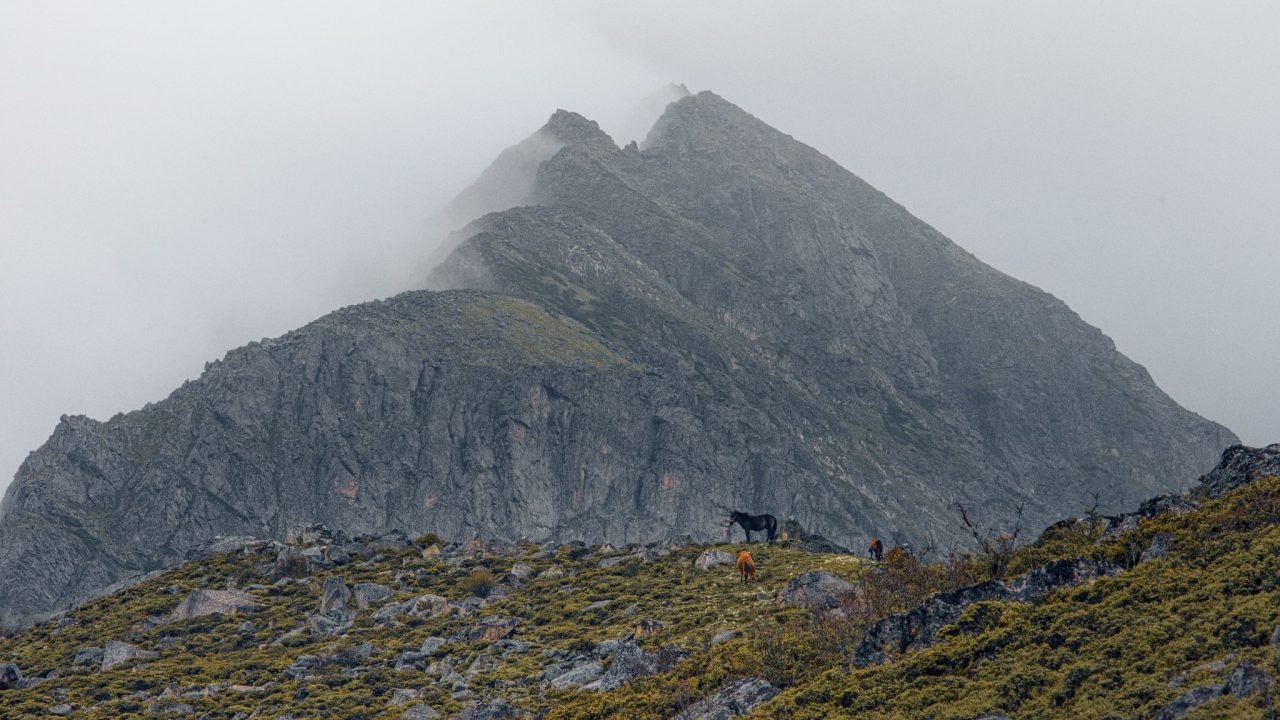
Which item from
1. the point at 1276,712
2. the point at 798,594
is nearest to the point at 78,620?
the point at 798,594

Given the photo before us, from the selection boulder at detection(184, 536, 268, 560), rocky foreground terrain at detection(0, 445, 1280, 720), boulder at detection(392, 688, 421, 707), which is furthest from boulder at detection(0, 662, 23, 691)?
boulder at detection(184, 536, 268, 560)

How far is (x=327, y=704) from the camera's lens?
5503 centimetres

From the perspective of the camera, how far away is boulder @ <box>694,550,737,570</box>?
241 feet

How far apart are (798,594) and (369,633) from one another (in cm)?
2509

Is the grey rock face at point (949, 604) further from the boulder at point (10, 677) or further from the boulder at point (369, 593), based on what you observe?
the boulder at point (10, 677)

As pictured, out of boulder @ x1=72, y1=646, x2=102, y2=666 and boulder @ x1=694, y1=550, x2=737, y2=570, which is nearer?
boulder @ x1=72, y1=646, x2=102, y2=666

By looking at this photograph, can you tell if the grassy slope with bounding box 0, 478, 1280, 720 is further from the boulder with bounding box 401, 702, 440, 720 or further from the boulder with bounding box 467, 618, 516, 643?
the boulder with bounding box 467, 618, 516, 643

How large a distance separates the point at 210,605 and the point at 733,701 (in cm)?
4398

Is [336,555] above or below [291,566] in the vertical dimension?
above

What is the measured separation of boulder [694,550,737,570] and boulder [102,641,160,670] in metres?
32.0

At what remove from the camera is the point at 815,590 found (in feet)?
187

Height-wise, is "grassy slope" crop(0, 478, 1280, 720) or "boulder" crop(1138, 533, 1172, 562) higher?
"boulder" crop(1138, 533, 1172, 562)

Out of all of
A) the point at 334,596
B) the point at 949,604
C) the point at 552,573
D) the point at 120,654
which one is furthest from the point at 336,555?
the point at 949,604

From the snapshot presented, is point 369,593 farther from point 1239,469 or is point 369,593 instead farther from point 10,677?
point 1239,469
